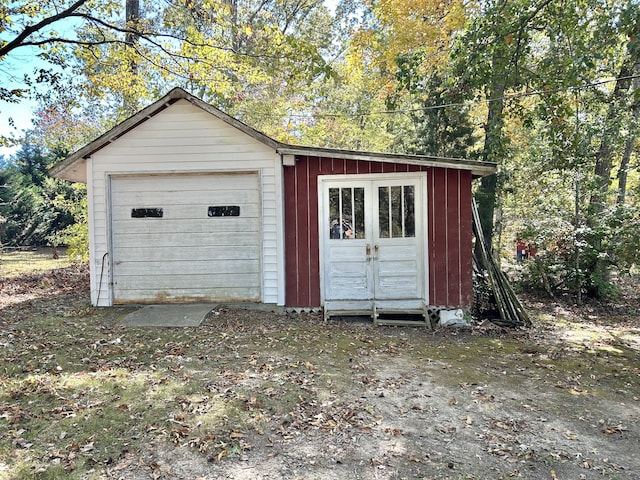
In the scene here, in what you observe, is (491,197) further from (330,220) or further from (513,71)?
(330,220)

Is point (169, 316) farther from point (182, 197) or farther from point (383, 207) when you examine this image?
point (383, 207)

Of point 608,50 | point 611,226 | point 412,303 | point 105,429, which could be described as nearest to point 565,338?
point 412,303

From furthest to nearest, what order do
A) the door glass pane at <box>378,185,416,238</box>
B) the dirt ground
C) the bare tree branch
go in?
the bare tree branch, the door glass pane at <box>378,185,416,238</box>, the dirt ground

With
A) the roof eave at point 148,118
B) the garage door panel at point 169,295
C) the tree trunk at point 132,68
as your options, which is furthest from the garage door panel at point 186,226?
the tree trunk at point 132,68

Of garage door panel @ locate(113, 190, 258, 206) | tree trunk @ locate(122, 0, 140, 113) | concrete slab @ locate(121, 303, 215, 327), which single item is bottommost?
concrete slab @ locate(121, 303, 215, 327)

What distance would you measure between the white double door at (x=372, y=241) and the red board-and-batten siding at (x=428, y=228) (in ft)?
0.52

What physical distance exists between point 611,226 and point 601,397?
19.5 feet

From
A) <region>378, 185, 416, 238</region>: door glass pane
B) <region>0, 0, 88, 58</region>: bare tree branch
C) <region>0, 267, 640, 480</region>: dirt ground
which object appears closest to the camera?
<region>0, 267, 640, 480</region>: dirt ground

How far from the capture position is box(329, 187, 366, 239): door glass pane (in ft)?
23.5

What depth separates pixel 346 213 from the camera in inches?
284

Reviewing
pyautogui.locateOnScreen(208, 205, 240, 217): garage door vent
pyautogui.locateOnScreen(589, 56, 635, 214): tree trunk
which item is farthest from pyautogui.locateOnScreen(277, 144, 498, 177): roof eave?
pyautogui.locateOnScreen(589, 56, 635, 214): tree trunk

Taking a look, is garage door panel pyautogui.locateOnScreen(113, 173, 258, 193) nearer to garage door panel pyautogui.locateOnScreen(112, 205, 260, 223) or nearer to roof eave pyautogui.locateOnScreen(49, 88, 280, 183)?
garage door panel pyautogui.locateOnScreen(112, 205, 260, 223)

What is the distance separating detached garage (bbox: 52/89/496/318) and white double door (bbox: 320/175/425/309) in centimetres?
2

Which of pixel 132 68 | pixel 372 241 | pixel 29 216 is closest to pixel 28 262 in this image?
pixel 29 216
